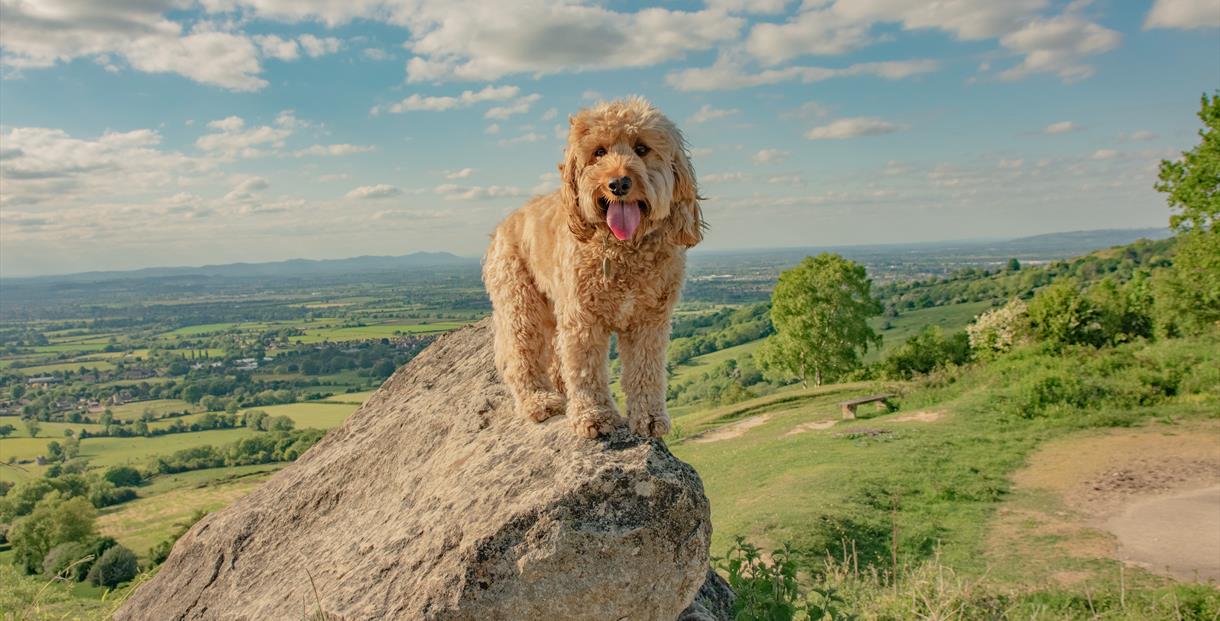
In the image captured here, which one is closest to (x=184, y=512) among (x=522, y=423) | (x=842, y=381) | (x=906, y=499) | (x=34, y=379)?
(x=842, y=381)

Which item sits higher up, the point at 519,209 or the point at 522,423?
the point at 519,209

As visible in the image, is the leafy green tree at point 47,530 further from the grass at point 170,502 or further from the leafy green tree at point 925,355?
the leafy green tree at point 925,355

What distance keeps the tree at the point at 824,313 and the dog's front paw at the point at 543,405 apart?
1572 inches

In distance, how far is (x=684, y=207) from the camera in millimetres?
4508

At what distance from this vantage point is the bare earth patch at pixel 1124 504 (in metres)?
14.4

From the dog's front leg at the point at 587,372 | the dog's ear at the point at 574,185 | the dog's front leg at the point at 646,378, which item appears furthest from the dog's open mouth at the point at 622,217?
the dog's front leg at the point at 646,378

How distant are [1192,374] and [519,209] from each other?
1098 inches

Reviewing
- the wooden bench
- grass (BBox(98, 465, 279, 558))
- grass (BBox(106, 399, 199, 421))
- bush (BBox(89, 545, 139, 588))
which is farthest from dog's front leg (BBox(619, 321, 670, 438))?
grass (BBox(106, 399, 199, 421))

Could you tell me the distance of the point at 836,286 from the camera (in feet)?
142

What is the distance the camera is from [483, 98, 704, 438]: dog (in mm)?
4242

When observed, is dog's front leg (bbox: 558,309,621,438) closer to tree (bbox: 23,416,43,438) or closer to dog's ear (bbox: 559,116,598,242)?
dog's ear (bbox: 559,116,598,242)

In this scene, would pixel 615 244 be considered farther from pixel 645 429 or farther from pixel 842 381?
pixel 842 381

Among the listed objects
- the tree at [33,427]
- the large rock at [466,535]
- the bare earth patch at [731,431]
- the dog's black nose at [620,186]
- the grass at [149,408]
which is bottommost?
the tree at [33,427]

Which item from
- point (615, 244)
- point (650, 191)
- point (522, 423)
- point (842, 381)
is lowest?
point (842, 381)
